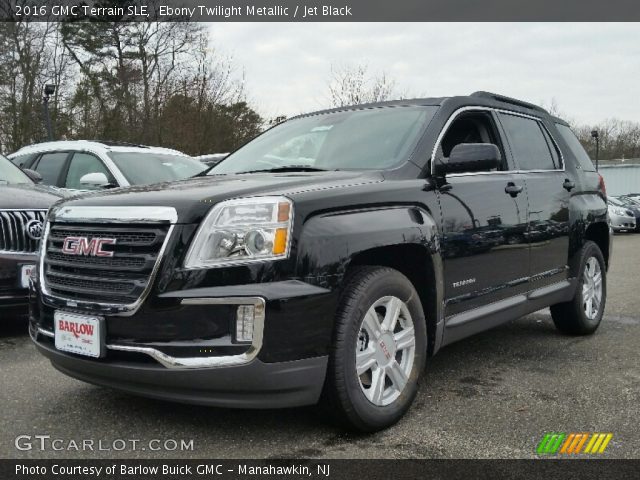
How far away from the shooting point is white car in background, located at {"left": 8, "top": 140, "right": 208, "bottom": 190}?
7.16 meters

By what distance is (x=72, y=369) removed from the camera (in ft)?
9.55

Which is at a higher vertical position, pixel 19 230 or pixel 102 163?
pixel 102 163

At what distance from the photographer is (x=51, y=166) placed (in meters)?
7.66

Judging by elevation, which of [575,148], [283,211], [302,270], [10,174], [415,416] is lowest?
[415,416]

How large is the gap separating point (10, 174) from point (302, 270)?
14.6 feet

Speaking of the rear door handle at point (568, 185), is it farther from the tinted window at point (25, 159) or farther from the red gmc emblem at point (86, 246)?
the tinted window at point (25, 159)

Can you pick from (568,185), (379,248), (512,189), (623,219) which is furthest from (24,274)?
(623,219)

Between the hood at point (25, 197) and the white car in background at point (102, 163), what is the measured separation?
59.2 inches

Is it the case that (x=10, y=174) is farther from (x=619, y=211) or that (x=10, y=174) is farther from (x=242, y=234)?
(x=619, y=211)

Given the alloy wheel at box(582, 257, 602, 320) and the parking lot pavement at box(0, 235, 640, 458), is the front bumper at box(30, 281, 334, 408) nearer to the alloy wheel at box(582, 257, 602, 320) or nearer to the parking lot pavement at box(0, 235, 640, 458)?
the parking lot pavement at box(0, 235, 640, 458)

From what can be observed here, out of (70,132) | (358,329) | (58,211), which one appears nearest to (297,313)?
(358,329)

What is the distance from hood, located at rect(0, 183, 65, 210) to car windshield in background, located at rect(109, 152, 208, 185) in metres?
1.64

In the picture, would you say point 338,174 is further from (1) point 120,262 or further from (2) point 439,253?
(1) point 120,262

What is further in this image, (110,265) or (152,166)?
(152,166)
